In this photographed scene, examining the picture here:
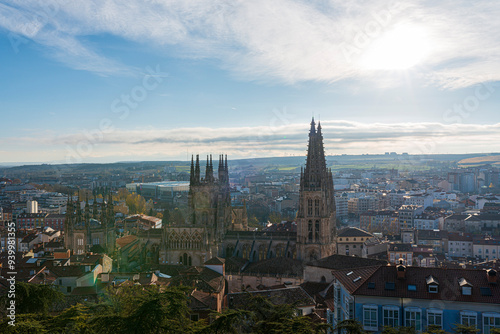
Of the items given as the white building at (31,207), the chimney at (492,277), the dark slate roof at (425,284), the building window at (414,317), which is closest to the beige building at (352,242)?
the dark slate roof at (425,284)

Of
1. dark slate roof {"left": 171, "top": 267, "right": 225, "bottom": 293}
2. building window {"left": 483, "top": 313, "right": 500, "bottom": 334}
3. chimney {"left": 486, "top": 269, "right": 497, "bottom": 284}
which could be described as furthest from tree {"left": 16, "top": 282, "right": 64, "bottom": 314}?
chimney {"left": 486, "top": 269, "right": 497, "bottom": 284}

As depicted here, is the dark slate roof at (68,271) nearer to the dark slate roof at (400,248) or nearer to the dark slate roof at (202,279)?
the dark slate roof at (202,279)

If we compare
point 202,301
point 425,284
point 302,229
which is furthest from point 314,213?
point 425,284

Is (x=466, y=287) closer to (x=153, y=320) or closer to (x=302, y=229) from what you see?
(x=153, y=320)

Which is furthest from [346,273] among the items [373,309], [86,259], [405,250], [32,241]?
[32,241]

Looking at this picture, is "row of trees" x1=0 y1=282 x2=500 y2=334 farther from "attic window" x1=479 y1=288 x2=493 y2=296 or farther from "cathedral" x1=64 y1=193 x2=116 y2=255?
"cathedral" x1=64 y1=193 x2=116 y2=255
